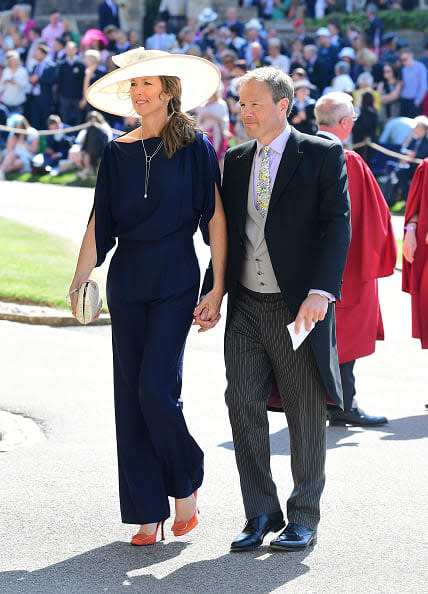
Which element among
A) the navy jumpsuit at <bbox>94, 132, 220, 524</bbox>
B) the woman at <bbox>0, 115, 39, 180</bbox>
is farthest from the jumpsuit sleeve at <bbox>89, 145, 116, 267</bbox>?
the woman at <bbox>0, 115, 39, 180</bbox>

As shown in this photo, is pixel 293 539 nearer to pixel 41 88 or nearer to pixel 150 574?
pixel 150 574

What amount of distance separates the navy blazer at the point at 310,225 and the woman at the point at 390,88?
15.4 meters

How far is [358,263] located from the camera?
7496 mm

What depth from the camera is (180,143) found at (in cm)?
499

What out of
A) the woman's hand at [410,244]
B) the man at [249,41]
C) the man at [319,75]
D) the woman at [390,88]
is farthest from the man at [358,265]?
the man at [249,41]

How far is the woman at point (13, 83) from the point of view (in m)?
22.8

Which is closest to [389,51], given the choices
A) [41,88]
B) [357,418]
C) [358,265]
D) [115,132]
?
[115,132]

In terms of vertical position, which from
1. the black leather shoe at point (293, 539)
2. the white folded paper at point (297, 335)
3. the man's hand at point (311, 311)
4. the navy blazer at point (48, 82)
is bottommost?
the black leather shoe at point (293, 539)

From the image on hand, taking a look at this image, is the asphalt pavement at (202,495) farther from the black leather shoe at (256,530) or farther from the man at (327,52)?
the man at (327,52)

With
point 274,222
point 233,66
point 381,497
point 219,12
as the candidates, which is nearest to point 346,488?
point 381,497

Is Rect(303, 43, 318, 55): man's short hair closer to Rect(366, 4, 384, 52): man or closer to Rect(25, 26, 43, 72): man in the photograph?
Rect(366, 4, 384, 52): man

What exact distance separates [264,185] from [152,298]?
0.66 m

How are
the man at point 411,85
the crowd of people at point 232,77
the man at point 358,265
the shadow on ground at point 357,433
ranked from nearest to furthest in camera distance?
the shadow on ground at point 357,433, the man at point 358,265, the crowd of people at point 232,77, the man at point 411,85

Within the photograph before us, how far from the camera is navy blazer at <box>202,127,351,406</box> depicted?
15.9 ft
